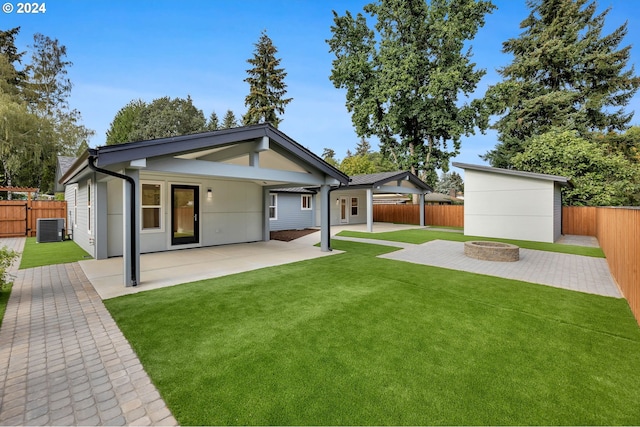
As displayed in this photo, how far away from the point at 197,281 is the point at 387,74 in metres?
22.7

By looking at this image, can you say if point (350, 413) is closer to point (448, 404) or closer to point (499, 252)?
point (448, 404)

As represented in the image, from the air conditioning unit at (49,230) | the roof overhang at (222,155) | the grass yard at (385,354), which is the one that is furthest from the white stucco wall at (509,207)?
the air conditioning unit at (49,230)

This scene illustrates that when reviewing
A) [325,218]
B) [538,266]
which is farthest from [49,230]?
[538,266]

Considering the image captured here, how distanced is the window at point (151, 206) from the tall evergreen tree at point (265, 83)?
2226 centimetres

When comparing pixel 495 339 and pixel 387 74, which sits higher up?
pixel 387 74

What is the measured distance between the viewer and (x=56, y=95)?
1046 inches

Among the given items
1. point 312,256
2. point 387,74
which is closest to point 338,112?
point 387,74

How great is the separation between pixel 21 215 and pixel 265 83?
75.3 feet

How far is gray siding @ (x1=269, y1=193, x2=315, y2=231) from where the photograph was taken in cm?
1581

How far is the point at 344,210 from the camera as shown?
1959 cm

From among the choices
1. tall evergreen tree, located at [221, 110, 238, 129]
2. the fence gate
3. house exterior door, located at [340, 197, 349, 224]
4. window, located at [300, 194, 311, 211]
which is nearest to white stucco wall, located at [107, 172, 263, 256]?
window, located at [300, 194, 311, 211]

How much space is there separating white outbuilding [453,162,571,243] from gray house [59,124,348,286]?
27.5 feet

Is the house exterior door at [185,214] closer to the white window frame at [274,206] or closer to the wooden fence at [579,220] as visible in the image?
the white window frame at [274,206]

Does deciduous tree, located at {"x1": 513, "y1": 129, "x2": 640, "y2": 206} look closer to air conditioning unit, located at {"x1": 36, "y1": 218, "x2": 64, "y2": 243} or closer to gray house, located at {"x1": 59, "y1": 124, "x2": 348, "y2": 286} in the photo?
gray house, located at {"x1": 59, "y1": 124, "x2": 348, "y2": 286}
